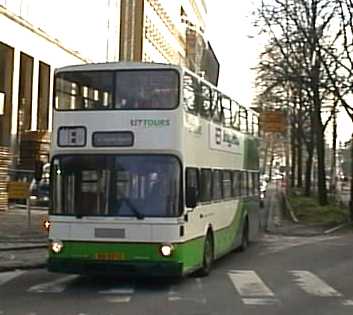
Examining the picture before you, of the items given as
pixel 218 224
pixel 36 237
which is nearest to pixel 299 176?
pixel 36 237

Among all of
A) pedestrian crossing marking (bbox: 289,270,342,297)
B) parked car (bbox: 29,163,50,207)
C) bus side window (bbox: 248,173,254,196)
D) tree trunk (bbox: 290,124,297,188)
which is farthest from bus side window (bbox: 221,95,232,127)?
tree trunk (bbox: 290,124,297,188)

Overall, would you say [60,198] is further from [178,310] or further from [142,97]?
[178,310]

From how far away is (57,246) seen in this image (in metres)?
15.5

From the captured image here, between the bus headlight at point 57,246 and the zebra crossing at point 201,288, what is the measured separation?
626mm

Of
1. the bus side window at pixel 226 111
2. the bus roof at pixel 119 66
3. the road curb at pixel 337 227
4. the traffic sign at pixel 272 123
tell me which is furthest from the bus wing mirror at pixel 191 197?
the traffic sign at pixel 272 123

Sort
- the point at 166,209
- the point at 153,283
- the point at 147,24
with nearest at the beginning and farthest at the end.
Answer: the point at 166,209
the point at 153,283
the point at 147,24

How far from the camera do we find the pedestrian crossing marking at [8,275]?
54.3ft

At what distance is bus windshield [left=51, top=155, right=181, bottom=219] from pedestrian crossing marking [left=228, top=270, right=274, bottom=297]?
1747 mm

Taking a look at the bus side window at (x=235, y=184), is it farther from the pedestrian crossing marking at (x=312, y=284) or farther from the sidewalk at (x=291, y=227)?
the sidewalk at (x=291, y=227)

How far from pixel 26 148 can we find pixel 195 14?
88.1 metres

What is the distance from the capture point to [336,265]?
67.8 feet

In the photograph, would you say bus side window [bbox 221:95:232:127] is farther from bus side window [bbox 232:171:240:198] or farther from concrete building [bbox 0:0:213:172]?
concrete building [bbox 0:0:213:172]

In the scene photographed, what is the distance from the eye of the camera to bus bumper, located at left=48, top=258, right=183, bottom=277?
15.1 m

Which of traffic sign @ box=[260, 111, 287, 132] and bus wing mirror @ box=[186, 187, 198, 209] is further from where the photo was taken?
traffic sign @ box=[260, 111, 287, 132]
